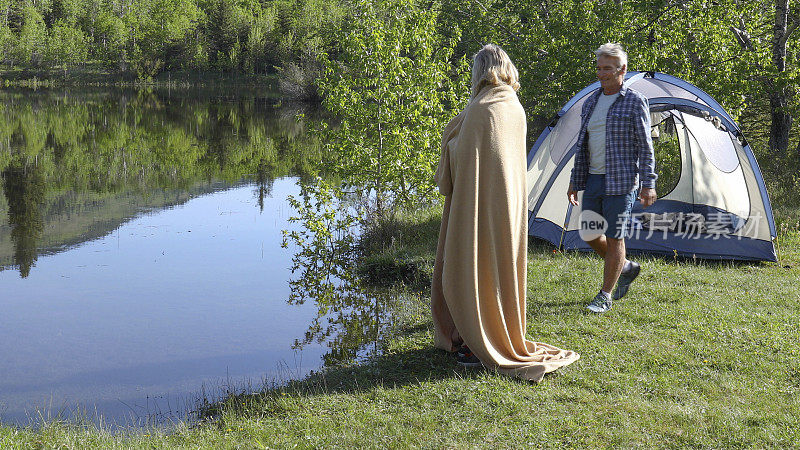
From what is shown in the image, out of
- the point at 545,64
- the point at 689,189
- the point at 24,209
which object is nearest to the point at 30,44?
the point at 24,209

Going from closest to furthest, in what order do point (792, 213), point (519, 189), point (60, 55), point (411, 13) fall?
point (519, 189), point (792, 213), point (411, 13), point (60, 55)

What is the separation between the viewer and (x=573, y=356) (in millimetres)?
4637

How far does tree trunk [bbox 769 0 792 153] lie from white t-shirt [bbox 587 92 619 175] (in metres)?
6.64

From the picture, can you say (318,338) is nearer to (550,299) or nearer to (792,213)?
(550,299)

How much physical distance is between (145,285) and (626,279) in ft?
18.7

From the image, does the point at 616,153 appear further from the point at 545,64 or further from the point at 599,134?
the point at 545,64

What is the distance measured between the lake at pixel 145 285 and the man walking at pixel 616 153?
2533mm

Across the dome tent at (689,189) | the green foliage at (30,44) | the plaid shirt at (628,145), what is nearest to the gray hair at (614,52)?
the plaid shirt at (628,145)

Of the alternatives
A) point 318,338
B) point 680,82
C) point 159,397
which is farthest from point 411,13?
point 159,397

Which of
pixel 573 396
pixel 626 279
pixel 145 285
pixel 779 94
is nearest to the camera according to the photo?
pixel 573 396

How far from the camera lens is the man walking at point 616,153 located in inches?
206

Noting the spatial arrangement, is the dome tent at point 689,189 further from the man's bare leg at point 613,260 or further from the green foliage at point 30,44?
the green foliage at point 30,44

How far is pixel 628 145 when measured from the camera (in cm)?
529

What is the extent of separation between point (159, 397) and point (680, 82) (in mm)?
6003
